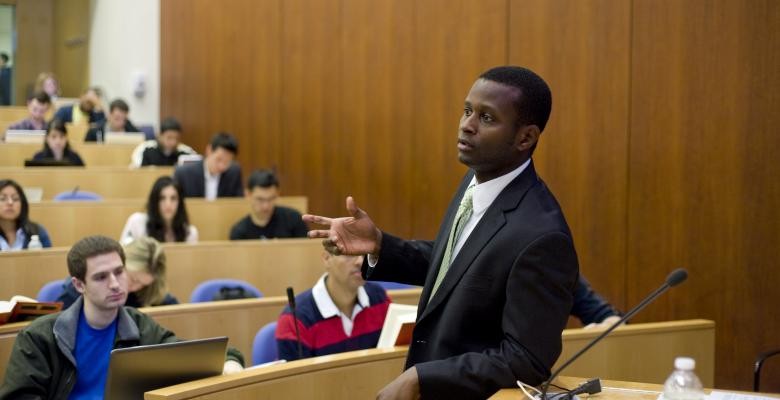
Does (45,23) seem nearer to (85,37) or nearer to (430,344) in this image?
(85,37)

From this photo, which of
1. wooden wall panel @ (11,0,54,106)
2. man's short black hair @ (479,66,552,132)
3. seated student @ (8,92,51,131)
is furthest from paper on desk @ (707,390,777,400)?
wooden wall panel @ (11,0,54,106)

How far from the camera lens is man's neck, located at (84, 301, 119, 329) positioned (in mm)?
3562

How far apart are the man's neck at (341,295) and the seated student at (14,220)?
263 centimetres

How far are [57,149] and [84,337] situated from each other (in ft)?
19.9

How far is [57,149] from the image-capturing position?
9211 millimetres

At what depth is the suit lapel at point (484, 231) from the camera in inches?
82.0

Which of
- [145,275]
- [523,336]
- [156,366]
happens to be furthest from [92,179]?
[523,336]

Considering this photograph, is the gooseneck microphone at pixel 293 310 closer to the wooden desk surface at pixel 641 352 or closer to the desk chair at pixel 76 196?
the wooden desk surface at pixel 641 352

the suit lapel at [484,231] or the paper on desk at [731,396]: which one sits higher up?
the suit lapel at [484,231]

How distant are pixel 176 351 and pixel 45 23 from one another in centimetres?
1505

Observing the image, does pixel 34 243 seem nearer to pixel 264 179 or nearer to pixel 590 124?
pixel 264 179

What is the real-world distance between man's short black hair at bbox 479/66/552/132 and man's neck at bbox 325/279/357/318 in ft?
7.02

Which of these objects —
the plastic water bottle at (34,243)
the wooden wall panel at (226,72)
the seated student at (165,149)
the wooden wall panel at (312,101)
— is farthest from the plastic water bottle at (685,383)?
the seated student at (165,149)

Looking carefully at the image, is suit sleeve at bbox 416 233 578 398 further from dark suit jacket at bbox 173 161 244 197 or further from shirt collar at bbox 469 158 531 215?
dark suit jacket at bbox 173 161 244 197
